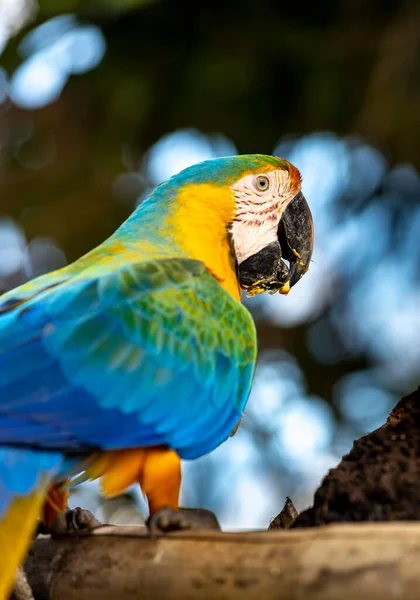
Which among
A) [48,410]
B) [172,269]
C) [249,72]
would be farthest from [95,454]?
[249,72]

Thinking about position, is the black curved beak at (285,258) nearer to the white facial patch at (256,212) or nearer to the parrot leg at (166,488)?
the white facial patch at (256,212)

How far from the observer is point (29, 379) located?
1.37 m

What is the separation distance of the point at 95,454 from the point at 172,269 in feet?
1.39

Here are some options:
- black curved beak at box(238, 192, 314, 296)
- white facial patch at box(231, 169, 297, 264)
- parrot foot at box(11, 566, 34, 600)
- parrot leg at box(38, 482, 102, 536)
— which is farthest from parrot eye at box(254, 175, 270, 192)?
parrot foot at box(11, 566, 34, 600)

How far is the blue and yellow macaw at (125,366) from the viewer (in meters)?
1.31

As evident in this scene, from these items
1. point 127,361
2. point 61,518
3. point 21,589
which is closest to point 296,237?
point 127,361

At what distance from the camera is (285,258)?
6.98ft

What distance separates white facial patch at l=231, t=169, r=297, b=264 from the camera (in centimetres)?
200

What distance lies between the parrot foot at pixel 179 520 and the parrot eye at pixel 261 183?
2.80 ft

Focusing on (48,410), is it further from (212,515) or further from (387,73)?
(387,73)

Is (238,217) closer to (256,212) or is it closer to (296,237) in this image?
(256,212)

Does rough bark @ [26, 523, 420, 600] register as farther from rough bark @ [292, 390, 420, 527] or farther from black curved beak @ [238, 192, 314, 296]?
black curved beak @ [238, 192, 314, 296]

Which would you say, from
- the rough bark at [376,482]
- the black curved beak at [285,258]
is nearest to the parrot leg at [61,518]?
the rough bark at [376,482]

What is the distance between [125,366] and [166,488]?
0.72ft
